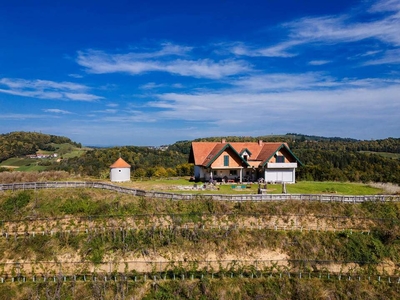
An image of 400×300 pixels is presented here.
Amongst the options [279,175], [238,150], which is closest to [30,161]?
[238,150]

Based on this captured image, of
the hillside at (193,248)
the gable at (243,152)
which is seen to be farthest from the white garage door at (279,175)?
the hillside at (193,248)

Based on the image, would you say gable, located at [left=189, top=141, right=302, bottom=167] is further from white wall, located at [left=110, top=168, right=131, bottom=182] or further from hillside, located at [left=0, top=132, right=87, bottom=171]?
hillside, located at [left=0, top=132, right=87, bottom=171]

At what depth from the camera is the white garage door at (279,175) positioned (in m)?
39.6

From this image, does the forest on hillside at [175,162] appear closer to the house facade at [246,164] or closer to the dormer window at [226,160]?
the house facade at [246,164]

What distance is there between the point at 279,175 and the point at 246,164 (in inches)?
194

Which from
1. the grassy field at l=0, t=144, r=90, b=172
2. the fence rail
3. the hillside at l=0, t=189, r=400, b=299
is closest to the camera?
the hillside at l=0, t=189, r=400, b=299

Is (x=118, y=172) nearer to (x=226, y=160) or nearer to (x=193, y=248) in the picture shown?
(x=226, y=160)

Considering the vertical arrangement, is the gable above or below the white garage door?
above

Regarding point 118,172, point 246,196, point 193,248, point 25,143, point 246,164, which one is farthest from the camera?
point 25,143

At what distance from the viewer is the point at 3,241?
939 inches

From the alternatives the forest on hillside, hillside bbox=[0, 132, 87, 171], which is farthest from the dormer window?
hillside bbox=[0, 132, 87, 171]

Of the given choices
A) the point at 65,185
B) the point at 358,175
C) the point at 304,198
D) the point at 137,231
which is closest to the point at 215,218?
the point at 137,231

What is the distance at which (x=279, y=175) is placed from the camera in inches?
1571

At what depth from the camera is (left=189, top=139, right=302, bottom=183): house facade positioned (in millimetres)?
38656
